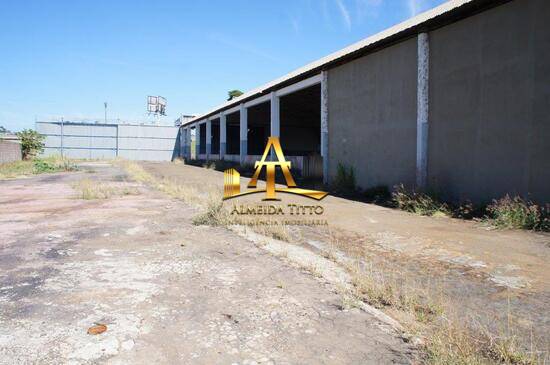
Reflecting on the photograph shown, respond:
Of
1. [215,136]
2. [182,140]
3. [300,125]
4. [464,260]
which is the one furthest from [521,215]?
[182,140]

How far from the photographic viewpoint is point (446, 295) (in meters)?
4.08

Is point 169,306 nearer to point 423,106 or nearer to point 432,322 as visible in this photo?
point 432,322

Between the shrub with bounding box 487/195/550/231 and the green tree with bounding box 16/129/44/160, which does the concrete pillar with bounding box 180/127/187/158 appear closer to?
the green tree with bounding box 16/129/44/160

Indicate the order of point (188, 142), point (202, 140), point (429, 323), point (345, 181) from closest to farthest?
1. point (429, 323)
2. point (345, 181)
3. point (202, 140)
4. point (188, 142)

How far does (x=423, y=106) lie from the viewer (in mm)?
10602

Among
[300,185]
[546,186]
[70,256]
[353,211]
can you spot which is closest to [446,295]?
[70,256]

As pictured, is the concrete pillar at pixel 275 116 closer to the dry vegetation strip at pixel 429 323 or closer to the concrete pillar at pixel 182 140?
the dry vegetation strip at pixel 429 323

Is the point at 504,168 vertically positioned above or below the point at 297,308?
above

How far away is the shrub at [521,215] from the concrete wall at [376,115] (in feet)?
10.9

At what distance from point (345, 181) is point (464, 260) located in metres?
8.75

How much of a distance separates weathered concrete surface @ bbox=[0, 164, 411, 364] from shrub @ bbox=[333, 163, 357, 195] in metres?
7.83

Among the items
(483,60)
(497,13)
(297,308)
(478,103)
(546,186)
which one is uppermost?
(497,13)

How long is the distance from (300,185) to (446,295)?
491 inches

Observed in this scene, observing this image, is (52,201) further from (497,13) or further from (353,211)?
(497,13)
